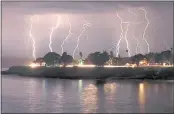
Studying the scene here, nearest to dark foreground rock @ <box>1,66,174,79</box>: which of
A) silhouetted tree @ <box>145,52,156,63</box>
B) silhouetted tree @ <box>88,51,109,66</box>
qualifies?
silhouetted tree @ <box>88,51,109,66</box>

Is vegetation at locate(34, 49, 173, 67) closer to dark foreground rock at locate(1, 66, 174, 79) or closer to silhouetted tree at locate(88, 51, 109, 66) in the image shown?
silhouetted tree at locate(88, 51, 109, 66)

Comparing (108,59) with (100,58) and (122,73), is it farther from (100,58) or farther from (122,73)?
(122,73)

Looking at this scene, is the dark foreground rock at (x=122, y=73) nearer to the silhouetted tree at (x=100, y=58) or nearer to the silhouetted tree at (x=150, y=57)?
the silhouetted tree at (x=100, y=58)

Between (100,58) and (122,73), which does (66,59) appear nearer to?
(100,58)

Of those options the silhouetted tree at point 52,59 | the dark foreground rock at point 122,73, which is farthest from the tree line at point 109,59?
the dark foreground rock at point 122,73

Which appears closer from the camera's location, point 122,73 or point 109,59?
point 122,73

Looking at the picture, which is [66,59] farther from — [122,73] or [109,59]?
[122,73]

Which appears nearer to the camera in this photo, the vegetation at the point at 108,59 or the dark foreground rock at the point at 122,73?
the dark foreground rock at the point at 122,73

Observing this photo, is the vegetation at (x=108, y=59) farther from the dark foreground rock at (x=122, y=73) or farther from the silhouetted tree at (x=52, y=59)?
the dark foreground rock at (x=122, y=73)

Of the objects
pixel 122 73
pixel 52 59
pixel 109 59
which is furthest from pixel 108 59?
pixel 122 73

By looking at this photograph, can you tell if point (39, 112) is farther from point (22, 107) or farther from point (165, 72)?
point (165, 72)

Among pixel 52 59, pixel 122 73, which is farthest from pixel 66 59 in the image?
pixel 122 73

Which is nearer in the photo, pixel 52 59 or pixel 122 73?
pixel 122 73

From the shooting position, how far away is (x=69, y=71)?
391 ft
